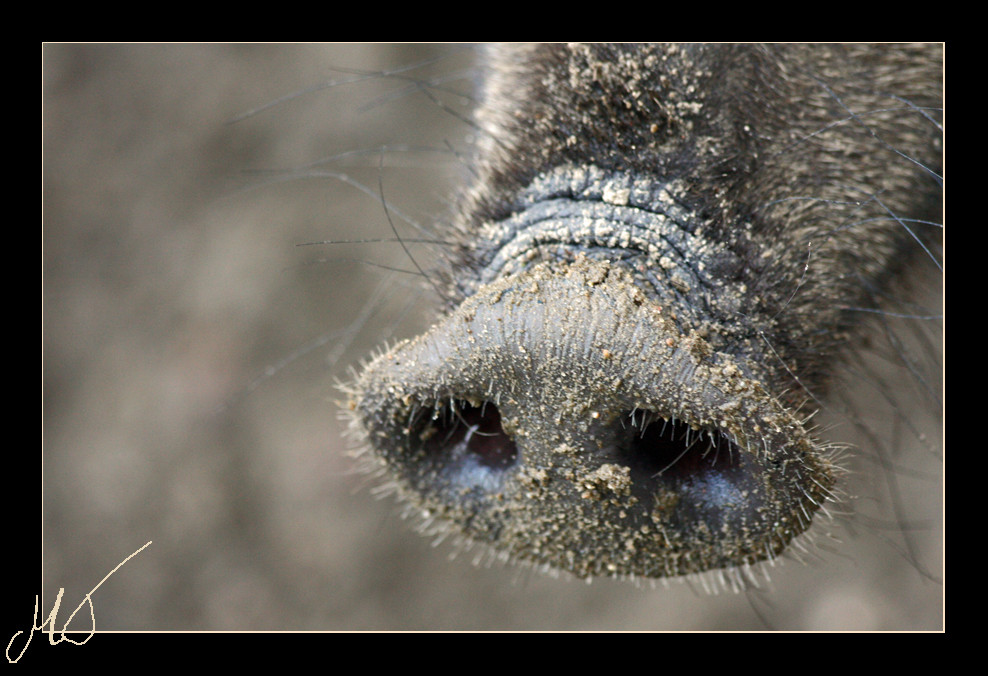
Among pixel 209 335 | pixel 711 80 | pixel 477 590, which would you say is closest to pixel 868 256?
pixel 711 80

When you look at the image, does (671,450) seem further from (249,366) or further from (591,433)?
(249,366)

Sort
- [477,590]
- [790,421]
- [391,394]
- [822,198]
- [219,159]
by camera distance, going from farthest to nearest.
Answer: [219,159], [477,590], [822,198], [391,394], [790,421]

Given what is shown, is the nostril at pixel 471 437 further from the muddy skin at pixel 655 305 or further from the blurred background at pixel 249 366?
the blurred background at pixel 249 366

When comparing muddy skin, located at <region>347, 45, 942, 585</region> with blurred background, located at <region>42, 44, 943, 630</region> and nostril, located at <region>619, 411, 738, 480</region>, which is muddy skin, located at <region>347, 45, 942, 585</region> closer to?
nostril, located at <region>619, 411, 738, 480</region>

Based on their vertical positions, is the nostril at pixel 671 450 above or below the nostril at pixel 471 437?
above

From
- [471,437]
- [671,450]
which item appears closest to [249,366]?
Result: [471,437]

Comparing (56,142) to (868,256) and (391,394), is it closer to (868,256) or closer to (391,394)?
(391,394)

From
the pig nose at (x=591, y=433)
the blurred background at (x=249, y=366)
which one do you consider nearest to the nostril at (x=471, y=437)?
the pig nose at (x=591, y=433)
